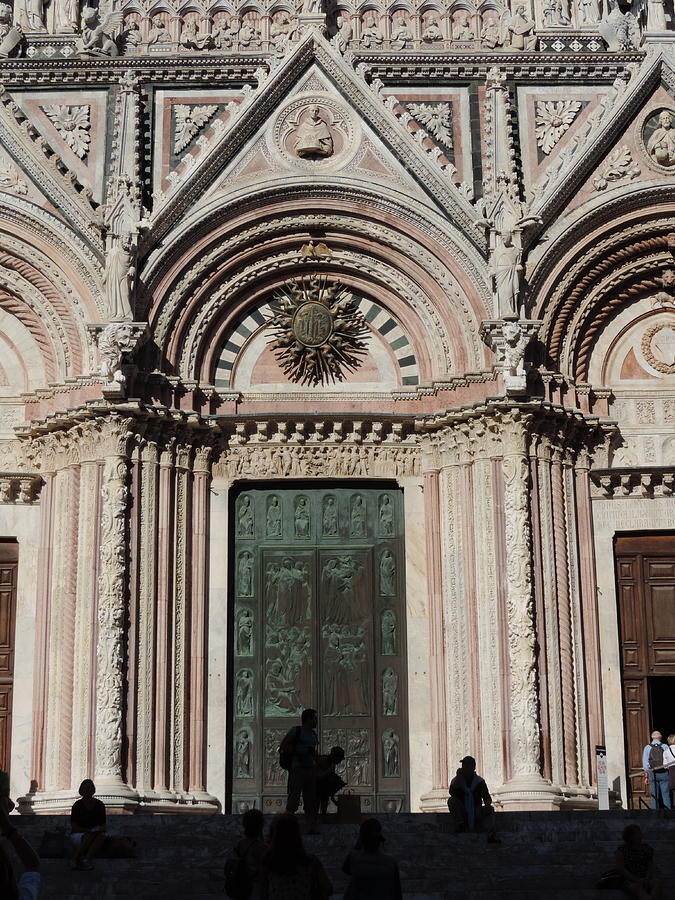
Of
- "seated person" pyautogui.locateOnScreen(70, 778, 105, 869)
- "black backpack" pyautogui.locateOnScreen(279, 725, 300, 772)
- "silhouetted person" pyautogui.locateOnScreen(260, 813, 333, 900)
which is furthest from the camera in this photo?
"black backpack" pyautogui.locateOnScreen(279, 725, 300, 772)

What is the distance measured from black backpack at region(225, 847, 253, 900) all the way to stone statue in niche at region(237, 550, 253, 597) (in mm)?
9997

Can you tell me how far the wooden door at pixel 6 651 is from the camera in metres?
20.6

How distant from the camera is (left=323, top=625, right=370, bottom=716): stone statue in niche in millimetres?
20953

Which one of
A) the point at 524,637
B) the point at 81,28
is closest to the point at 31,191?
the point at 81,28

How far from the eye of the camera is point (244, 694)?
68.9 feet

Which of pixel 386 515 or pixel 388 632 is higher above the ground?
pixel 386 515

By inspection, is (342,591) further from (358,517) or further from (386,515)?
(386,515)

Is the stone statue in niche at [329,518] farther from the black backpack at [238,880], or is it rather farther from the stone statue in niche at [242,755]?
the black backpack at [238,880]

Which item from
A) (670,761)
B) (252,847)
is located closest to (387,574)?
(670,761)

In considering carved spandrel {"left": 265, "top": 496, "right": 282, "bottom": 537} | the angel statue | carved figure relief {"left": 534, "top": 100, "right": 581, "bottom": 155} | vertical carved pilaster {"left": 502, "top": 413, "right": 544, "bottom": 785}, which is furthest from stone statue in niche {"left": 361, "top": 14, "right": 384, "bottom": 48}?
carved spandrel {"left": 265, "top": 496, "right": 282, "bottom": 537}

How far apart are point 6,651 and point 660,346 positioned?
10149 millimetres

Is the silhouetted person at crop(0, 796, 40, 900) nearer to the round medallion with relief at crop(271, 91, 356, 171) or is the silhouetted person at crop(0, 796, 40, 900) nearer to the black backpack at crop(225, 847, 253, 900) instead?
the black backpack at crop(225, 847, 253, 900)

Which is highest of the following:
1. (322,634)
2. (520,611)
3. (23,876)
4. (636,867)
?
(520,611)

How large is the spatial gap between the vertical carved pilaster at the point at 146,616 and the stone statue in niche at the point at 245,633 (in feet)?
4.88
